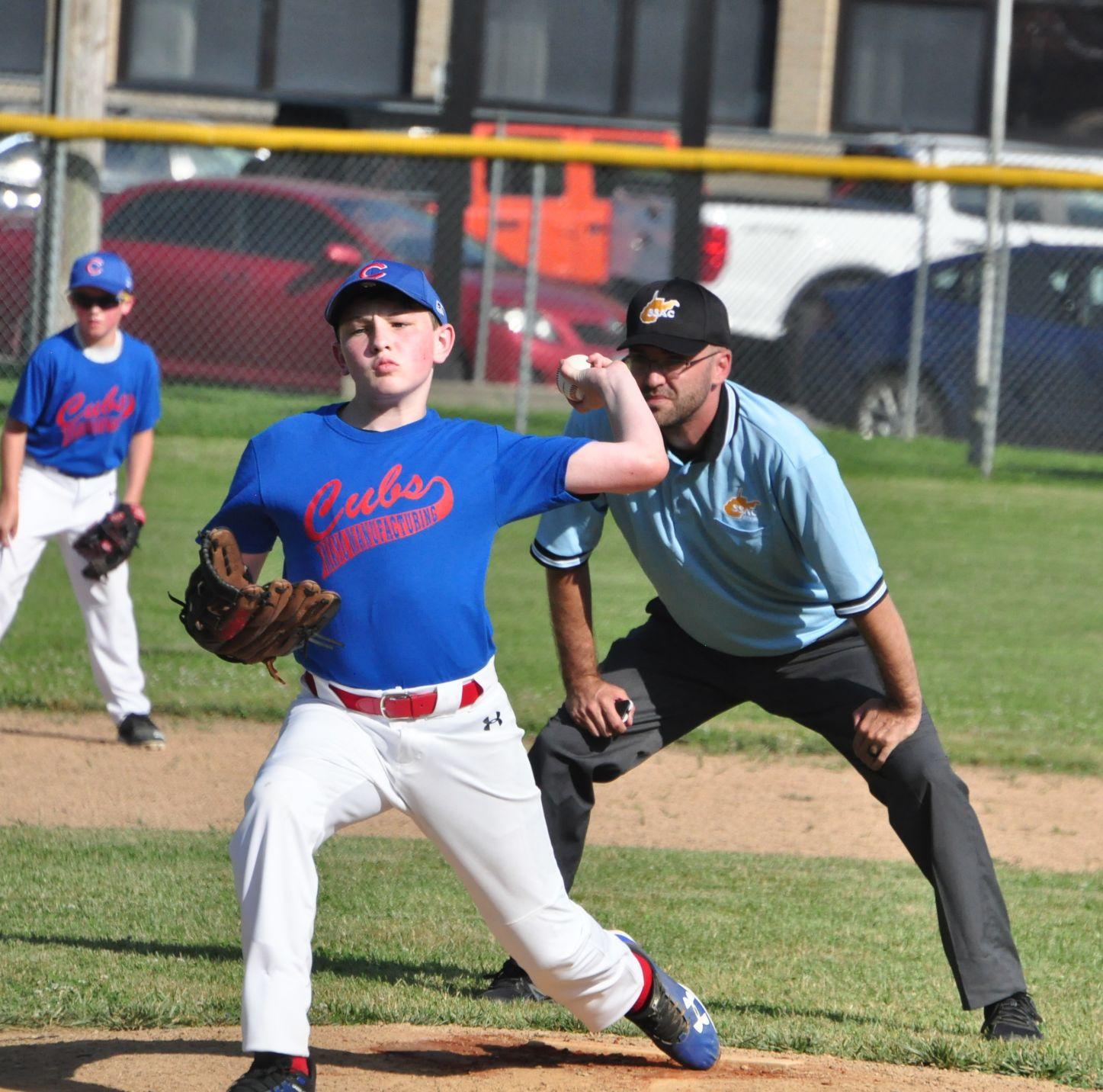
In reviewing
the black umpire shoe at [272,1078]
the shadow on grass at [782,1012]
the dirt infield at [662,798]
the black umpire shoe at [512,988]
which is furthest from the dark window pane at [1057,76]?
the black umpire shoe at [272,1078]

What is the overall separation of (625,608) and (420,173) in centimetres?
465

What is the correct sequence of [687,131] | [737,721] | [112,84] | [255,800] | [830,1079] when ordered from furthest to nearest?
[112,84], [687,131], [737,721], [830,1079], [255,800]

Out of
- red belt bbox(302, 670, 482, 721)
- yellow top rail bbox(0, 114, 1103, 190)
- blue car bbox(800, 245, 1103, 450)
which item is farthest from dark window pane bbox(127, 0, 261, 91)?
red belt bbox(302, 670, 482, 721)

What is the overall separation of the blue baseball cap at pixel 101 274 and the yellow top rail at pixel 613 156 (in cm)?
497

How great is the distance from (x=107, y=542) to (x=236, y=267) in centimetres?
615

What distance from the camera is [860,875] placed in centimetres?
611

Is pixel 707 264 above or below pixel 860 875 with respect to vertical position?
above

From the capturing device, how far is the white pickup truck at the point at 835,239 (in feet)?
45.2

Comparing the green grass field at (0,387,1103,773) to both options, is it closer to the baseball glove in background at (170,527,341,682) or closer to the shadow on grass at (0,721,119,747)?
the shadow on grass at (0,721,119,747)

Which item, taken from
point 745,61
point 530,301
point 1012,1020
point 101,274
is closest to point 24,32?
point 530,301

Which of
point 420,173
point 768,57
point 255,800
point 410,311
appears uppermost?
point 768,57

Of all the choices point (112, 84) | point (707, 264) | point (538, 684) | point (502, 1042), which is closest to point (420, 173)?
point (707, 264)

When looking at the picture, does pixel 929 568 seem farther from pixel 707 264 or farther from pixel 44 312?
pixel 44 312

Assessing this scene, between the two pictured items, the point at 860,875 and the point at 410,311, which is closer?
the point at 410,311
